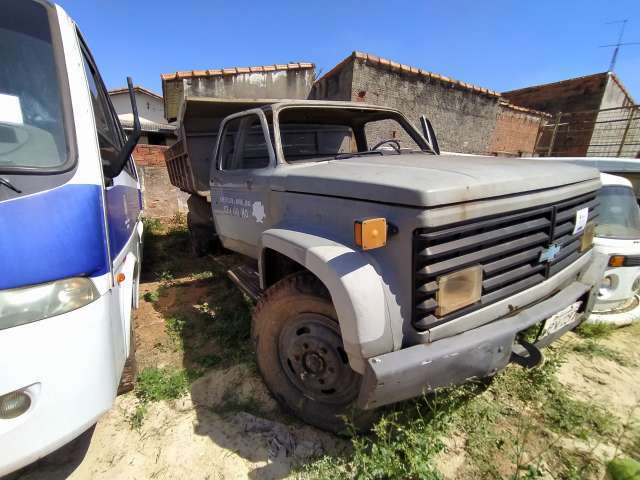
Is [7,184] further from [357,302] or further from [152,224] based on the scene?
[152,224]

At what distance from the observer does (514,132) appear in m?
11.2

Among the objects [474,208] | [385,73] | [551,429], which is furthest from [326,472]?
[385,73]

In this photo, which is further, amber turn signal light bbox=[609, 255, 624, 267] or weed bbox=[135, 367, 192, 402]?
amber turn signal light bbox=[609, 255, 624, 267]

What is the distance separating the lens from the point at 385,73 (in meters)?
7.73

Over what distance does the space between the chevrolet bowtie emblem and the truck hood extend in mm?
358

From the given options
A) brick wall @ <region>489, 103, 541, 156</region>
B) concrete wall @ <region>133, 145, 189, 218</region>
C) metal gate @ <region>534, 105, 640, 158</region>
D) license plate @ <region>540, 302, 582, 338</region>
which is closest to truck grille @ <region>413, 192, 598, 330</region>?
license plate @ <region>540, 302, 582, 338</region>

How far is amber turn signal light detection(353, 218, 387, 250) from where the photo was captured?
1428 millimetres

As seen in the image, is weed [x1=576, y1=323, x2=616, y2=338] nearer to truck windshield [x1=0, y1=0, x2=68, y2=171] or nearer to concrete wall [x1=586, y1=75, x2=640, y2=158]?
truck windshield [x1=0, y1=0, x2=68, y2=171]

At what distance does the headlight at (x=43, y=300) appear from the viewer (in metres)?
1.15

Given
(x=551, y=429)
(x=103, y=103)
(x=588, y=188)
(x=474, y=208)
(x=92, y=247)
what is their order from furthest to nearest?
(x=103, y=103) < (x=588, y=188) < (x=551, y=429) < (x=474, y=208) < (x=92, y=247)

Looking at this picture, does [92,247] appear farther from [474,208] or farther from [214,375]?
[474,208]

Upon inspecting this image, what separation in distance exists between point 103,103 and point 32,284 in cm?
185

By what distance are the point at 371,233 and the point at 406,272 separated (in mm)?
254

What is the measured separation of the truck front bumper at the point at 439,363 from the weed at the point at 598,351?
1.57 m
